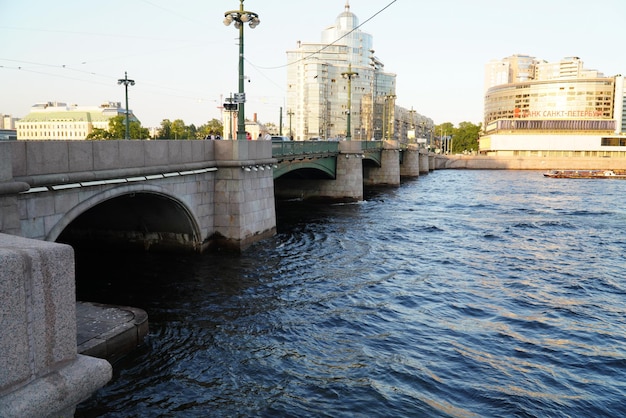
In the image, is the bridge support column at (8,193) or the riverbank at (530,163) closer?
the bridge support column at (8,193)

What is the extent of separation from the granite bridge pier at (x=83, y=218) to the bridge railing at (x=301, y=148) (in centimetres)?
10

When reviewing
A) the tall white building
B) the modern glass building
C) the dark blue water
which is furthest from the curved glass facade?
the dark blue water

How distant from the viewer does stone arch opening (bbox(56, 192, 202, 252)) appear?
16.8m

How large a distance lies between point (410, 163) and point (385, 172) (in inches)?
657

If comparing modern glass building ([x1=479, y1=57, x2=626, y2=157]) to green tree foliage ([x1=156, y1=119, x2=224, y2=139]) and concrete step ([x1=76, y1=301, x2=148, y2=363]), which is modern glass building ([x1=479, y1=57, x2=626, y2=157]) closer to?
green tree foliage ([x1=156, y1=119, x2=224, y2=139])

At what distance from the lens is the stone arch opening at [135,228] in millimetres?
16766

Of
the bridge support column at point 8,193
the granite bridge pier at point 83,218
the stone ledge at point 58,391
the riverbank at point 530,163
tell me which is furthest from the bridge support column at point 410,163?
the stone ledge at point 58,391

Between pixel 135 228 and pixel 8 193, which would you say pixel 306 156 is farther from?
A: pixel 8 193

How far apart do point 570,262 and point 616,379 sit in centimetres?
984

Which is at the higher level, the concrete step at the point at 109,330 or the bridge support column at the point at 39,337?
the bridge support column at the point at 39,337

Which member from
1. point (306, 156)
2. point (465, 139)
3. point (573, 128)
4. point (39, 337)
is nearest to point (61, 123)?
point (465, 139)

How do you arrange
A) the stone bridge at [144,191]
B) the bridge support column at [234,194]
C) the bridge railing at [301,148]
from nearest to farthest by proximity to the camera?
1. the stone bridge at [144,191]
2. the bridge support column at [234,194]
3. the bridge railing at [301,148]

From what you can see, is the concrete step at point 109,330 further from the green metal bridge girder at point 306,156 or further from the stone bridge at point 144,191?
the green metal bridge girder at point 306,156

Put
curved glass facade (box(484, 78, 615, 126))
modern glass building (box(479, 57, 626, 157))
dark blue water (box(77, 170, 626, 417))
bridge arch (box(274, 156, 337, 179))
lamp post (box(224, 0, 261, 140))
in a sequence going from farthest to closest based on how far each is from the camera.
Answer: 1. curved glass facade (box(484, 78, 615, 126))
2. modern glass building (box(479, 57, 626, 157))
3. bridge arch (box(274, 156, 337, 179))
4. lamp post (box(224, 0, 261, 140))
5. dark blue water (box(77, 170, 626, 417))
